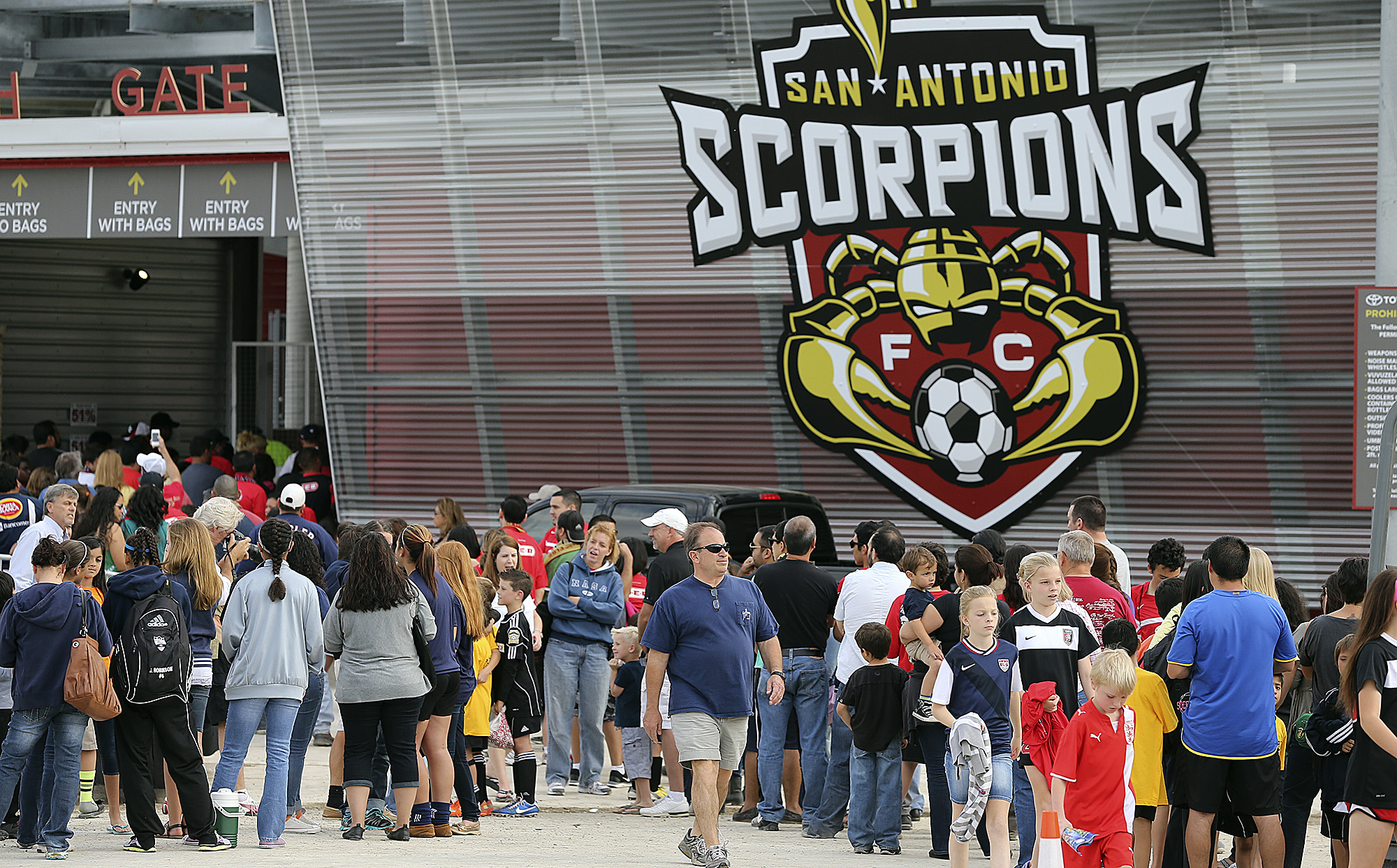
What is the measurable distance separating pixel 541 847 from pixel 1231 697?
3937 millimetres

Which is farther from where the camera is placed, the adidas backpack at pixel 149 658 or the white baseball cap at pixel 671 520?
the white baseball cap at pixel 671 520

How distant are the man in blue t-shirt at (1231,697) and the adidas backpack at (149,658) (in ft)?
16.8

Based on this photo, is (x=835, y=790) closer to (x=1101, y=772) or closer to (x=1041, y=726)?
(x=1041, y=726)

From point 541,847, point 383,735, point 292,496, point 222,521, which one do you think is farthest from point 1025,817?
point 292,496

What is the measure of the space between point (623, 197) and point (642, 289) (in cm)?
97

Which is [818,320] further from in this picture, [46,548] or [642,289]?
[46,548]

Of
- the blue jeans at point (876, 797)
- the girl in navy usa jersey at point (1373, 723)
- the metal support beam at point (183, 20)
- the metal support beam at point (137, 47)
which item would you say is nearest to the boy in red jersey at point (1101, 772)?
the girl in navy usa jersey at point (1373, 723)

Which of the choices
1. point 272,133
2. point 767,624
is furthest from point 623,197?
point 767,624

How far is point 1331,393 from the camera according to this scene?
14117 mm

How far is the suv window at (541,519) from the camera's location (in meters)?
13.5

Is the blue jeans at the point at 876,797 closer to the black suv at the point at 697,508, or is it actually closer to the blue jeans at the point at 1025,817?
the blue jeans at the point at 1025,817

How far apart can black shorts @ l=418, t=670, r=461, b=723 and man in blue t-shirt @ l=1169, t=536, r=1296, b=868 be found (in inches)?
159

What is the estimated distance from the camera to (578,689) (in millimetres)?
10664

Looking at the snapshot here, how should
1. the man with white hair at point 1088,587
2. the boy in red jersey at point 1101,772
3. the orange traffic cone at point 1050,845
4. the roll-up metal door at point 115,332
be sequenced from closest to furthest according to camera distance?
the orange traffic cone at point 1050,845
the boy in red jersey at point 1101,772
the man with white hair at point 1088,587
the roll-up metal door at point 115,332
